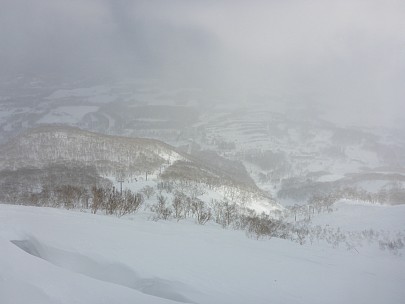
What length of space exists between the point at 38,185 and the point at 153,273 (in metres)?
126

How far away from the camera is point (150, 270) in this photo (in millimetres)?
13695

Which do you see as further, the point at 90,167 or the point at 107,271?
the point at 90,167

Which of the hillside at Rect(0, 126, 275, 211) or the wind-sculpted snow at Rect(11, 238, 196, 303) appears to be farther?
the hillside at Rect(0, 126, 275, 211)

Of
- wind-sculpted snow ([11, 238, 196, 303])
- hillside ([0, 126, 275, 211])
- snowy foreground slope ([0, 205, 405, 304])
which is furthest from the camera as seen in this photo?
hillside ([0, 126, 275, 211])

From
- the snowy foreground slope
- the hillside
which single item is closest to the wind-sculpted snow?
the snowy foreground slope

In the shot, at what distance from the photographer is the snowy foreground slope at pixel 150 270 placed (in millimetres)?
9500

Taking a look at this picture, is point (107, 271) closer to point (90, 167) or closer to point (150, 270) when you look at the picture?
point (150, 270)

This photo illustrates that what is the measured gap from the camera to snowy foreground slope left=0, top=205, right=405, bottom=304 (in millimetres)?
9500

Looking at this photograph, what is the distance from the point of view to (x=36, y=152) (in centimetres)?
17512

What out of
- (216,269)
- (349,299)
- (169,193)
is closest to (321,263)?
(349,299)

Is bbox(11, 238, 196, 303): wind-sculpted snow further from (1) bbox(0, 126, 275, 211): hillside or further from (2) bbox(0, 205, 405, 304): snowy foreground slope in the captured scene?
(1) bbox(0, 126, 275, 211): hillside

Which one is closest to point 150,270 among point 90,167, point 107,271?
point 107,271

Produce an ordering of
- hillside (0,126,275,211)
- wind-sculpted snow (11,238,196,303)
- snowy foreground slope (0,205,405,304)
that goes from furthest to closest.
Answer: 1. hillside (0,126,275,211)
2. wind-sculpted snow (11,238,196,303)
3. snowy foreground slope (0,205,405,304)

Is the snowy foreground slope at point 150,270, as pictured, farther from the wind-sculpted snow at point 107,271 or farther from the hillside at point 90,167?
the hillside at point 90,167
